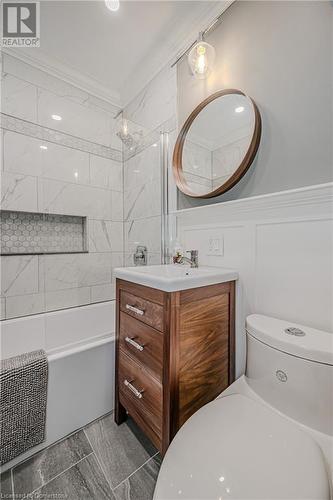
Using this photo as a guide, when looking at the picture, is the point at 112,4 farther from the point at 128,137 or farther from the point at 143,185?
the point at 143,185

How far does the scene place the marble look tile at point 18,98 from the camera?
64.5 inches

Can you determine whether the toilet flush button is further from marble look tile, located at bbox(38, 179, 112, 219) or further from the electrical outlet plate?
marble look tile, located at bbox(38, 179, 112, 219)

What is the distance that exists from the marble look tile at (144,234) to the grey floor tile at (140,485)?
1.23 m

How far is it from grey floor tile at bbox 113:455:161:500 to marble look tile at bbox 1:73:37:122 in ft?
7.96

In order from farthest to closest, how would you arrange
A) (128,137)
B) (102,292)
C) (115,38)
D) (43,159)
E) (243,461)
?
(102,292) < (128,137) < (43,159) < (115,38) < (243,461)

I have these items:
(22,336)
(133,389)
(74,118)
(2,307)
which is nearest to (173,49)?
(74,118)

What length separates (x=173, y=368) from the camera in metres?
0.84

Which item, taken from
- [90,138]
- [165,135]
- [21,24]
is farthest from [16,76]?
[165,135]

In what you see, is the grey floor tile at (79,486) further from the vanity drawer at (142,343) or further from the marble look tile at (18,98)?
the marble look tile at (18,98)

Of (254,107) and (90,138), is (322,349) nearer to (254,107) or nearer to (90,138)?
(254,107)

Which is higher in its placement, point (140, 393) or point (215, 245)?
point (215, 245)

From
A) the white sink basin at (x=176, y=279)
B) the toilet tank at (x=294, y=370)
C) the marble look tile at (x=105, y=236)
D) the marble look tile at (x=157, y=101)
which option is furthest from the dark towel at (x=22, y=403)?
the marble look tile at (x=157, y=101)

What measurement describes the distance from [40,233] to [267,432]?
6.51 feet

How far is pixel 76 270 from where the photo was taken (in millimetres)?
2006
